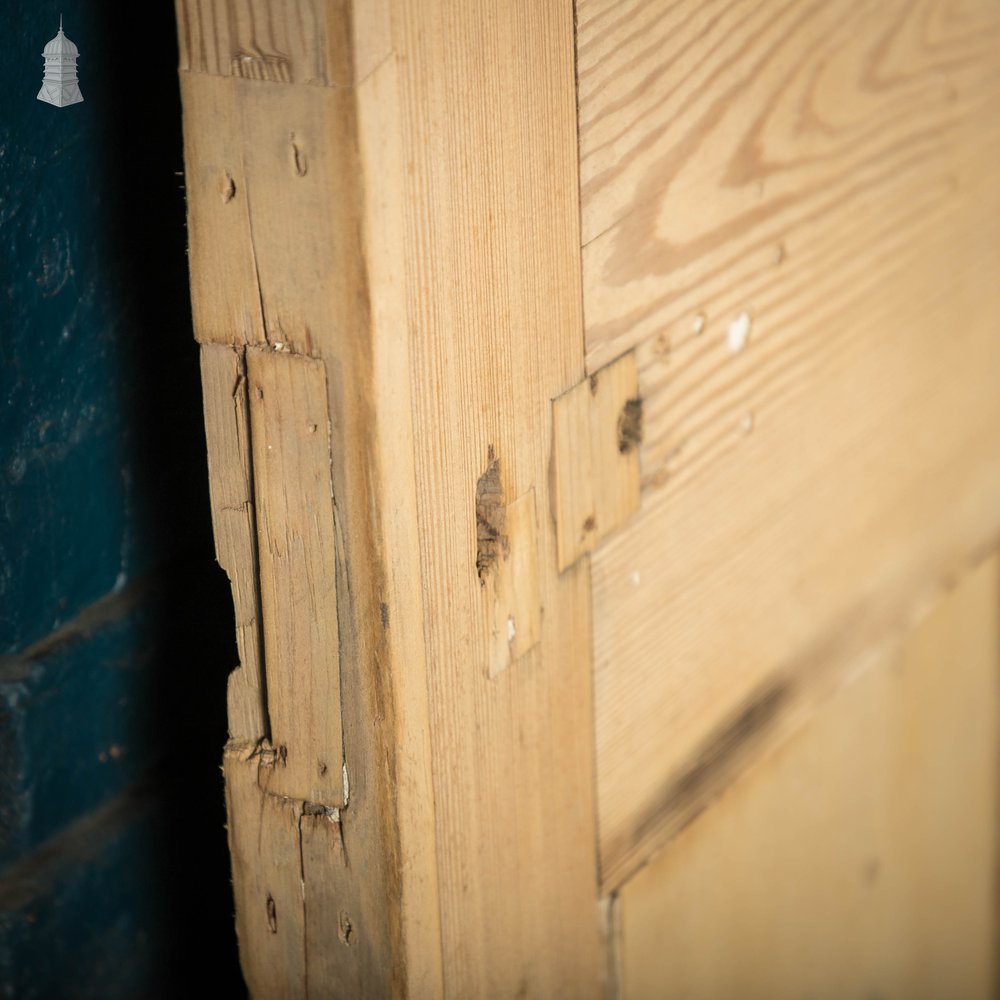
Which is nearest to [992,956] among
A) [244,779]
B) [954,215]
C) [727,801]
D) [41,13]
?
[727,801]

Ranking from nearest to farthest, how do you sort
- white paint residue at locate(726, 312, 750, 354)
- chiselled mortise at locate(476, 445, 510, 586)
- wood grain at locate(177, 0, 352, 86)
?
wood grain at locate(177, 0, 352, 86)
chiselled mortise at locate(476, 445, 510, 586)
white paint residue at locate(726, 312, 750, 354)

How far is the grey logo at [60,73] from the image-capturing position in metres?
0.72

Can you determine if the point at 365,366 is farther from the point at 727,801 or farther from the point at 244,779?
the point at 727,801

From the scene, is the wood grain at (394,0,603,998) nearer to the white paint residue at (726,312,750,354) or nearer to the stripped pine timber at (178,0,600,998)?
the stripped pine timber at (178,0,600,998)

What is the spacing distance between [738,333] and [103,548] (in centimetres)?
42

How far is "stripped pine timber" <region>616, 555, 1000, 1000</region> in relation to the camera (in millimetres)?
1004

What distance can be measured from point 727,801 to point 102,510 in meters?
0.50

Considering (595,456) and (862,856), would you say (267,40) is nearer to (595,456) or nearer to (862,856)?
(595,456)

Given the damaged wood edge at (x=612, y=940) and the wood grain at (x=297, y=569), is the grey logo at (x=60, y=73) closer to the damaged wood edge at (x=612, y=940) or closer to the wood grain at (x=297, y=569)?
the wood grain at (x=297, y=569)

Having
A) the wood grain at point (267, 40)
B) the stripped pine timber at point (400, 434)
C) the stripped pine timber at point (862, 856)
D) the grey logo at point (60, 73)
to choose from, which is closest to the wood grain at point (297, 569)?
the stripped pine timber at point (400, 434)

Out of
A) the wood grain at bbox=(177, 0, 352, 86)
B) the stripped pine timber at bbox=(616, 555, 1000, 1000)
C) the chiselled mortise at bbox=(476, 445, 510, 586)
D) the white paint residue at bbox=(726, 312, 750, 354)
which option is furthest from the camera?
the stripped pine timber at bbox=(616, 555, 1000, 1000)

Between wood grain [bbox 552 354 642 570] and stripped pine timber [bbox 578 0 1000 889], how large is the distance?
0.01 m

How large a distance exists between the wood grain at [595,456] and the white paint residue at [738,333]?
11 cm

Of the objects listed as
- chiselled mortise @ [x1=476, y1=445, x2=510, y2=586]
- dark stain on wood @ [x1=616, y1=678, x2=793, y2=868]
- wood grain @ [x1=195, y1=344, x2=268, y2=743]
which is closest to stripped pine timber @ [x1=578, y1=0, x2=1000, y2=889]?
dark stain on wood @ [x1=616, y1=678, x2=793, y2=868]
